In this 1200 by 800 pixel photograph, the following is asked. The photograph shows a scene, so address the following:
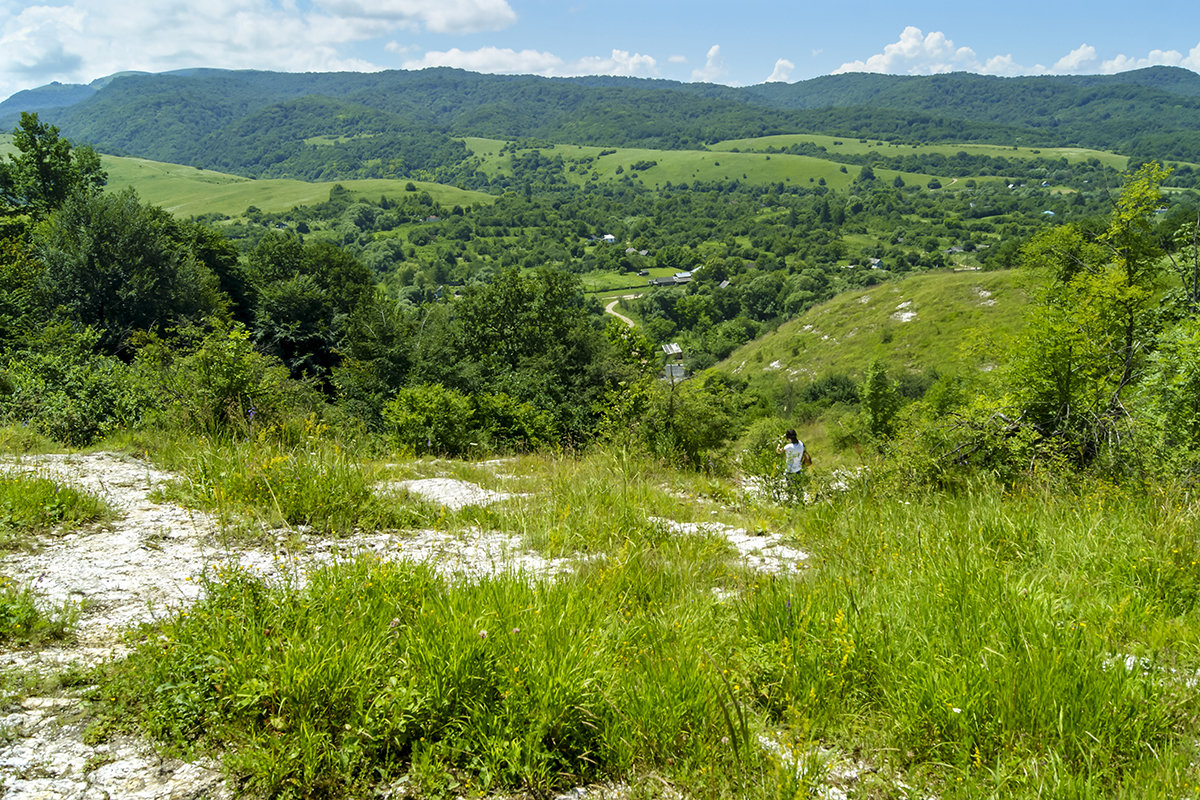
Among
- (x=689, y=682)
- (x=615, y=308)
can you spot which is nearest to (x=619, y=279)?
(x=615, y=308)

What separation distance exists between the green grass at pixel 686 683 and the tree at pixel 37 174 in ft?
164

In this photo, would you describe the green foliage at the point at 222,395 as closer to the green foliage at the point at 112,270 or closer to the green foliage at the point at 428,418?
the green foliage at the point at 428,418

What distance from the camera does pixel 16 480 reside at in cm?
531

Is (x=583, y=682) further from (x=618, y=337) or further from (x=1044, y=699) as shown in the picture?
(x=618, y=337)

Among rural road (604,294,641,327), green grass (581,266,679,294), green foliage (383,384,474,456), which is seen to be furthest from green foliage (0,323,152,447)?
green grass (581,266,679,294)

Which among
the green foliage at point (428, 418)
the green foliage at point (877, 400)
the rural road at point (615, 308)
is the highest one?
the green foliage at point (428, 418)

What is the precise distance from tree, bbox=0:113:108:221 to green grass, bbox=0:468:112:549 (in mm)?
46143

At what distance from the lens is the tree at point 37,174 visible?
1560 inches

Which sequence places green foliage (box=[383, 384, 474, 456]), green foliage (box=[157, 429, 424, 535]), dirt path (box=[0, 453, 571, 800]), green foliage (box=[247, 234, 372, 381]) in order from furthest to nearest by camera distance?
green foliage (box=[247, 234, 372, 381]) < green foliage (box=[383, 384, 474, 456]) < green foliage (box=[157, 429, 424, 535]) < dirt path (box=[0, 453, 571, 800])

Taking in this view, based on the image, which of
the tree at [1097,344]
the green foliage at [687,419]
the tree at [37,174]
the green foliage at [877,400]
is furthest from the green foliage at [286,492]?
the green foliage at [877,400]

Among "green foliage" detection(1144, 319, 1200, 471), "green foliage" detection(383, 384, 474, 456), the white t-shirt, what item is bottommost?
"green foliage" detection(383, 384, 474, 456)

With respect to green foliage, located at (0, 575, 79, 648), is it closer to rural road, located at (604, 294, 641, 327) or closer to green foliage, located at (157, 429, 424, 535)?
green foliage, located at (157, 429, 424, 535)

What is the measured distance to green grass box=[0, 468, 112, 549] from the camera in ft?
15.5

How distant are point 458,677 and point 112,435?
26.5ft
